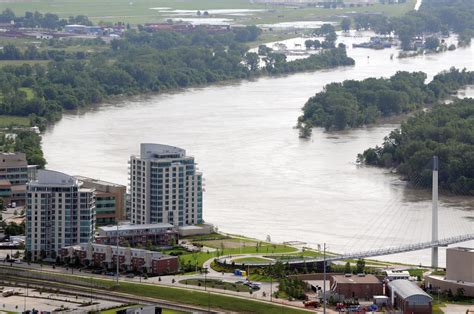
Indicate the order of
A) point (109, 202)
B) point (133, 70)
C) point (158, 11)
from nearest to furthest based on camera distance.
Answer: point (109, 202)
point (133, 70)
point (158, 11)

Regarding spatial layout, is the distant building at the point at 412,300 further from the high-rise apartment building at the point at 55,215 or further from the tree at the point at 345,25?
the tree at the point at 345,25

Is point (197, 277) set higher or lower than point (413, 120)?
lower

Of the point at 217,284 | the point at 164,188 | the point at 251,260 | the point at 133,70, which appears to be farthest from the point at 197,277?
the point at 133,70

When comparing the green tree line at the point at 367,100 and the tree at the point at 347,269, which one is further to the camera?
the green tree line at the point at 367,100

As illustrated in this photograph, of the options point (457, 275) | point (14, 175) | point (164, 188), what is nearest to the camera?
point (457, 275)

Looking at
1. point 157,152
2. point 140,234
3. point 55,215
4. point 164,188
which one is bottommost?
point 140,234

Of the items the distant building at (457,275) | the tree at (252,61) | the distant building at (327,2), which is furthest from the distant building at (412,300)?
the distant building at (327,2)

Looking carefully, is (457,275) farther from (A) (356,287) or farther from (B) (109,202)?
(B) (109,202)
